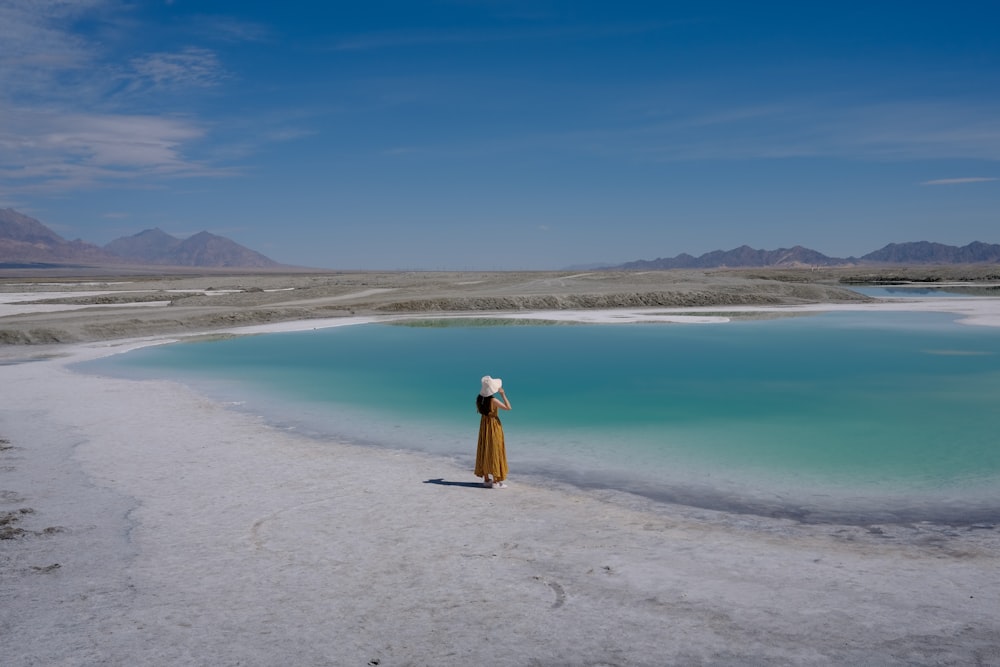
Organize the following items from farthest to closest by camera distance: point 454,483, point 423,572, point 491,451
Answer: point 454,483, point 491,451, point 423,572

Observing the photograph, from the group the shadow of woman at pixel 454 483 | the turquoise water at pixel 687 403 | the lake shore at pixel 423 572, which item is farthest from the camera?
the turquoise water at pixel 687 403

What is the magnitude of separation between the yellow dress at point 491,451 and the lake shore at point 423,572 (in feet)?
0.98

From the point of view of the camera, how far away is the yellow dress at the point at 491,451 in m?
9.10

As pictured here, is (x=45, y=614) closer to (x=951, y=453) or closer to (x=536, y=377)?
(x=951, y=453)

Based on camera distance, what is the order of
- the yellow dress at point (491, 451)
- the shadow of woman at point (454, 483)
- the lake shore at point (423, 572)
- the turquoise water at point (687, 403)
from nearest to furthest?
the lake shore at point (423, 572), the yellow dress at point (491, 451), the shadow of woman at point (454, 483), the turquoise water at point (687, 403)

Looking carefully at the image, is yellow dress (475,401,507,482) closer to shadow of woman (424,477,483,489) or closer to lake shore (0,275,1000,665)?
shadow of woman (424,477,483,489)

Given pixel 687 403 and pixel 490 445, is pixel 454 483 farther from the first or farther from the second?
pixel 687 403

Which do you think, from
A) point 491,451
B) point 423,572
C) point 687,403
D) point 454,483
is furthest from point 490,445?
point 687,403

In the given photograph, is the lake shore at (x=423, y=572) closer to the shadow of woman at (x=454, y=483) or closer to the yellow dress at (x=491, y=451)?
the shadow of woman at (x=454, y=483)

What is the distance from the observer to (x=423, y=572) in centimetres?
659

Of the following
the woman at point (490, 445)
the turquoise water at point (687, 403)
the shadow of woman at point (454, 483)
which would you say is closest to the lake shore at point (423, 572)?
the shadow of woman at point (454, 483)

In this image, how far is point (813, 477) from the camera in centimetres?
987

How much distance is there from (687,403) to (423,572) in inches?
371

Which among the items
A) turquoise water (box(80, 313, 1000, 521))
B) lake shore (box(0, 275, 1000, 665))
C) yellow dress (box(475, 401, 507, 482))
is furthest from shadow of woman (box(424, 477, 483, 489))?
turquoise water (box(80, 313, 1000, 521))
